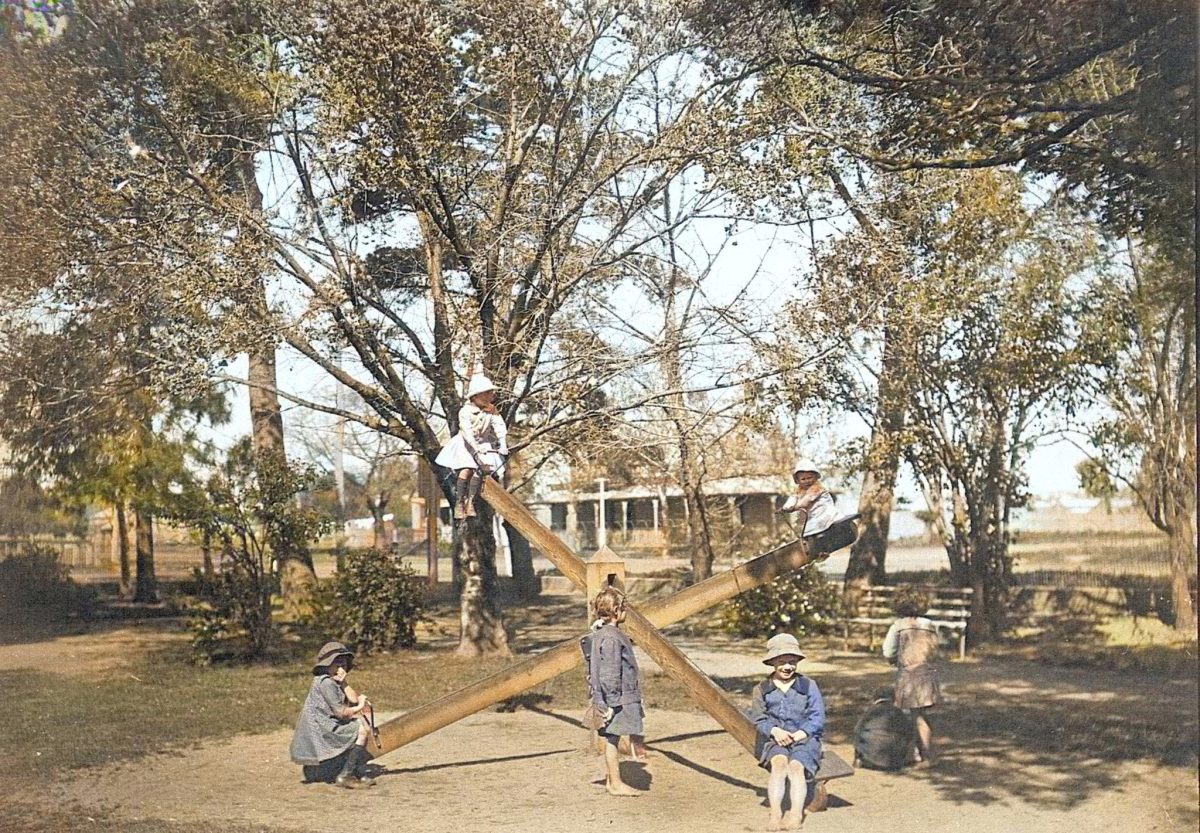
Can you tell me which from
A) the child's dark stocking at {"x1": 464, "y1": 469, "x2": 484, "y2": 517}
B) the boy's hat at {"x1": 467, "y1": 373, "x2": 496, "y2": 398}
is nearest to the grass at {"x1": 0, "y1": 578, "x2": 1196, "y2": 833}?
the child's dark stocking at {"x1": 464, "y1": 469, "x2": 484, "y2": 517}

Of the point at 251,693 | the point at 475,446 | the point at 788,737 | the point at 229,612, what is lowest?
the point at 788,737

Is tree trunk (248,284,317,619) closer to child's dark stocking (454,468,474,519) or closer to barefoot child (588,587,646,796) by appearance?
child's dark stocking (454,468,474,519)

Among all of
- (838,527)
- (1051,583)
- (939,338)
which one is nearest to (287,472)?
(838,527)

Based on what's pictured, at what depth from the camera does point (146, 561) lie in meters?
6.53

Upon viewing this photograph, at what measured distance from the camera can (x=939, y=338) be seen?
6.33 meters

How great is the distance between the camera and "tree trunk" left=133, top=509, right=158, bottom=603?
6.52 m

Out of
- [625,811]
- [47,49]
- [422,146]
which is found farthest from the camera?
[47,49]

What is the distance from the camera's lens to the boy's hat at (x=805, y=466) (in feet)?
19.8

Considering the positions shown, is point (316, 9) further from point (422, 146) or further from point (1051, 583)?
point (1051, 583)

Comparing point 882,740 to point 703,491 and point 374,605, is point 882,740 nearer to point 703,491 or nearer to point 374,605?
point 703,491

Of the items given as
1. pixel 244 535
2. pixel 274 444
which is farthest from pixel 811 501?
pixel 244 535

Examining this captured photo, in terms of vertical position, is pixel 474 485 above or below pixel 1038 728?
above

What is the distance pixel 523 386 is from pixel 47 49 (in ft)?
9.74

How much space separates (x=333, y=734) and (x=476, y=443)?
4.64ft
